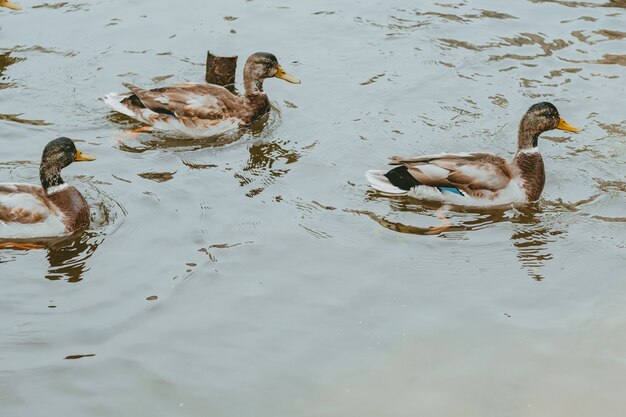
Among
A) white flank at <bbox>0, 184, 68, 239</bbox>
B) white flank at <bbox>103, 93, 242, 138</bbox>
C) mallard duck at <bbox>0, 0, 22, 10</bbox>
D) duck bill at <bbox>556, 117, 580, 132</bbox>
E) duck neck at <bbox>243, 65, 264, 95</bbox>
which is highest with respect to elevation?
duck bill at <bbox>556, 117, 580, 132</bbox>

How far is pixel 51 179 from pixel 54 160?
0.18 metres

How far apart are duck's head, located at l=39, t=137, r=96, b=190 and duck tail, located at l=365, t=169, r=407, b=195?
2.87 metres

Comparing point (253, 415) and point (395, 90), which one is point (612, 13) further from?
point (253, 415)

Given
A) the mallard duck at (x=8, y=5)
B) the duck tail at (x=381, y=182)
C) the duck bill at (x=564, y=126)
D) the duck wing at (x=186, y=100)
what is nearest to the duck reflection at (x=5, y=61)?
the mallard duck at (x=8, y=5)

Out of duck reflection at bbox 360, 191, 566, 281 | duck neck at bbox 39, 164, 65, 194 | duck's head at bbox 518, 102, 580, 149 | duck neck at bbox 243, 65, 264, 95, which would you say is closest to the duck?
duck neck at bbox 243, 65, 264, 95

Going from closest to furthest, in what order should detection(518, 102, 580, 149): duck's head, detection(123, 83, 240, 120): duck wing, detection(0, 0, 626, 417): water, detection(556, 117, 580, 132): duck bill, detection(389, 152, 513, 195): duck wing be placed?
detection(0, 0, 626, 417): water
detection(389, 152, 513, 195): duck wing
detection(518, 102, 580, 149): duck's head
detection(556, 117, 580, 132): duck bill
detection(123, 83, 240, 120): duck wing

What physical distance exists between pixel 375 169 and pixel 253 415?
4144mm

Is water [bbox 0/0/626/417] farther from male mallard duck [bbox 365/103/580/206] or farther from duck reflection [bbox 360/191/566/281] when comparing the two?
male mallard duck [bbox 365/103/580/206]

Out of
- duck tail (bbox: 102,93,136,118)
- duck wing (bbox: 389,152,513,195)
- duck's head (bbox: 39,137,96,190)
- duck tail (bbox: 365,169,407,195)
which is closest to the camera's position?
duck's head (bbox: 39,137,96,190)

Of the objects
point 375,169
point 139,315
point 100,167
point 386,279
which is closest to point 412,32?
point 375,169

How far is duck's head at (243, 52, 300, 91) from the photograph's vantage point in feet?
38.7

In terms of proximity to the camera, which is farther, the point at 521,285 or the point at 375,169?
the point at 375,169

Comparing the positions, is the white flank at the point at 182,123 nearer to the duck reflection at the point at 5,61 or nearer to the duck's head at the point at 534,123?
the duck reflection at the point at 5,61

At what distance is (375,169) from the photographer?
10.5 m
